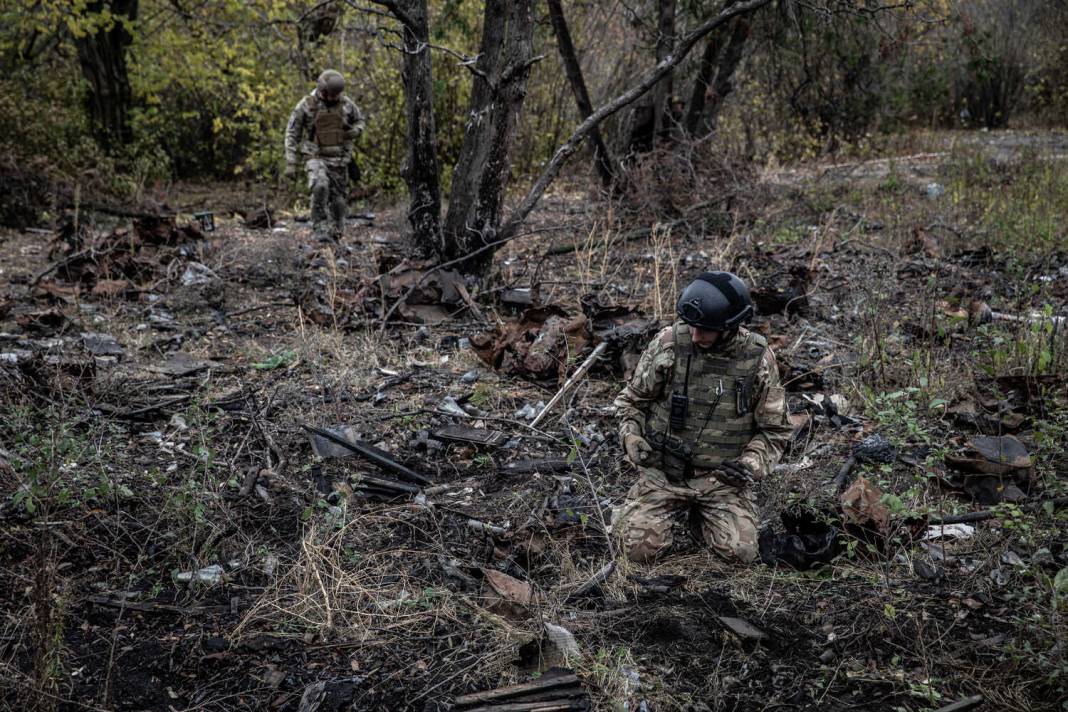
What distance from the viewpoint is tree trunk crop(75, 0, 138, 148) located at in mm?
12516

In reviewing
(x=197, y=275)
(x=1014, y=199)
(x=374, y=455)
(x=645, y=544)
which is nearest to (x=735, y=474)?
(x=645, y=544)

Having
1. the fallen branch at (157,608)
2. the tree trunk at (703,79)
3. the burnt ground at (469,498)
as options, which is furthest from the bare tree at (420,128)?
the fallen branch at (157,608)

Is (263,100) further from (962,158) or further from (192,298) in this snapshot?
(962,158)

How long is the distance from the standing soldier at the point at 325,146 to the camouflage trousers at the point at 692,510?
6112 mm

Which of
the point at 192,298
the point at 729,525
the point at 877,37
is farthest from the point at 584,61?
the point at 729,525

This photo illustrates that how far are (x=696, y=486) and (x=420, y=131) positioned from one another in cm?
463

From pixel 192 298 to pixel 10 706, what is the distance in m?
4.78

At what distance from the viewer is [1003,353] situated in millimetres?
4516

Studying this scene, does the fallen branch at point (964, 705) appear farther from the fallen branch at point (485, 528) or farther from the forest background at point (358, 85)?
the forest background at point (358, 85)

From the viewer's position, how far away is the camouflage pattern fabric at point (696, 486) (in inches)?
131

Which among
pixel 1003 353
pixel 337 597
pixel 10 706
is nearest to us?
pixel 10 706

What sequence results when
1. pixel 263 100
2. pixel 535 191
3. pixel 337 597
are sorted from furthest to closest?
pixel 263 100, pixel 535 191, pixel 337 597

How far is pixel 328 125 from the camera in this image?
9031mm

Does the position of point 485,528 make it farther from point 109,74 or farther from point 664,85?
point 109,74
